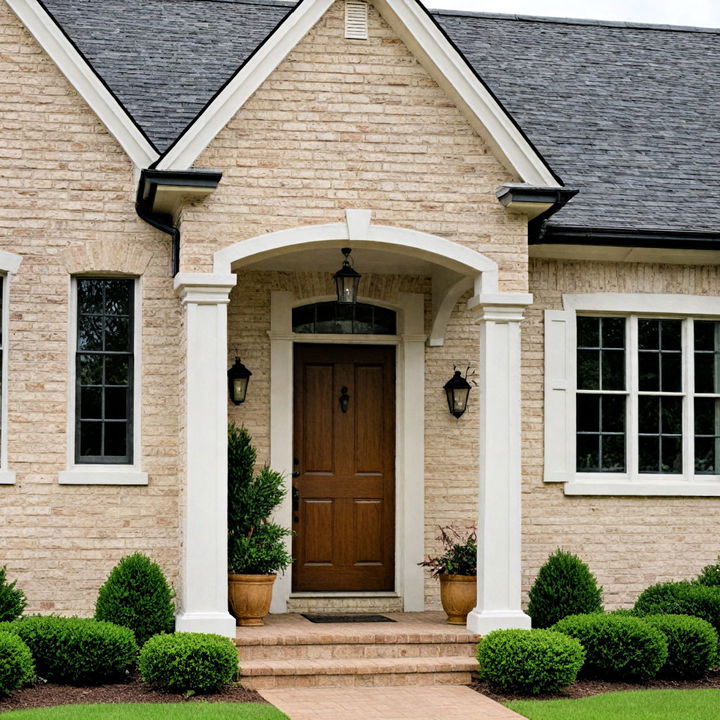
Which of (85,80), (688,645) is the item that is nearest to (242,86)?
(85,80)

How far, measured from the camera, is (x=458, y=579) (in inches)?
455

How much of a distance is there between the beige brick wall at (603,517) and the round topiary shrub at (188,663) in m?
3.98

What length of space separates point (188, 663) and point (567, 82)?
903 cm

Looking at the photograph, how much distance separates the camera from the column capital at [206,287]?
422 inches

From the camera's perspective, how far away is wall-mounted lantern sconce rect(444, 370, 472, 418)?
1280 cm

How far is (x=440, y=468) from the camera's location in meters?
12.9

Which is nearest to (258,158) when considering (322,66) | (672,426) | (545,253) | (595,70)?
(322,66)

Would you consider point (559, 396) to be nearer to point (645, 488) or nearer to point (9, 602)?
point (645, 488)

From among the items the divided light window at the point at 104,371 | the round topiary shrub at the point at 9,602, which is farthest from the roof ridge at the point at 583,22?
the round topiary shrub at the point at 9,602

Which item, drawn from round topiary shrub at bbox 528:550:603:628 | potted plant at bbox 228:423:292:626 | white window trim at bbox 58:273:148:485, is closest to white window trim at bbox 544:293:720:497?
round topiary shrub at bbox 528:550:603:628

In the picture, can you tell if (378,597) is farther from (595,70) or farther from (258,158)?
(595,70)

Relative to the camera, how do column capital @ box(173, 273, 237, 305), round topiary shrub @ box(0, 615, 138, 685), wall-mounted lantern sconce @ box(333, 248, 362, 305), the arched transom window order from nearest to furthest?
round topiary shrub @ box(0, 615, 138, 685)
column capital @ box(173, 273, 237, 305)
wall-mounted lantern sconce @ box(333, 248, 362, 305)
the arched transom window

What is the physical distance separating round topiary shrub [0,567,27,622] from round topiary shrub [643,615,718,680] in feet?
18.1

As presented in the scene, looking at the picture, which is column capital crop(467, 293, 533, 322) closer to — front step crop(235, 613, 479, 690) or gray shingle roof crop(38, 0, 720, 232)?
gray shingle roof crop(38, 0, 720, 232)
